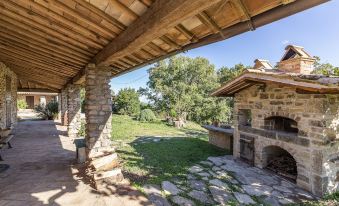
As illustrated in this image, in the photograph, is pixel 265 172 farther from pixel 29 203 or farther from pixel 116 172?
pixel 29 203

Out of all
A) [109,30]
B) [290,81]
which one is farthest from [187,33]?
[290,81]

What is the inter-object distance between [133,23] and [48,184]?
14.1 feet

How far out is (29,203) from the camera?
4.20m

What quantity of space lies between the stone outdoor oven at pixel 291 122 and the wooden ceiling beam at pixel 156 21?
402 centimetres

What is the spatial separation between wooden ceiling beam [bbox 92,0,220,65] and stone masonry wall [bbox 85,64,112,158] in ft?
6.56

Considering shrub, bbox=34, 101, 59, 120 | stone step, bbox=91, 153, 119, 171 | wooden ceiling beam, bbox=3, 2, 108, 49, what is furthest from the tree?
wooden ceiling beam, bbox=3, 2, 108, 49

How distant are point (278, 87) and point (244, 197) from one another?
3412mm

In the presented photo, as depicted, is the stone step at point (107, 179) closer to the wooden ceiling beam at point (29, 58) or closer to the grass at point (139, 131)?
the wooden ceiling beam at point (29, 58)

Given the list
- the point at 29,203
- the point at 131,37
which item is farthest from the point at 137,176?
the point at 131,37

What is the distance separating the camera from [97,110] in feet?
19.4

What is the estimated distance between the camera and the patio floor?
4391 millimetres

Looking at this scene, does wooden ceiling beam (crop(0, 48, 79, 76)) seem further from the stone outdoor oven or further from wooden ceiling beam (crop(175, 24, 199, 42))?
the stone outdoor oven

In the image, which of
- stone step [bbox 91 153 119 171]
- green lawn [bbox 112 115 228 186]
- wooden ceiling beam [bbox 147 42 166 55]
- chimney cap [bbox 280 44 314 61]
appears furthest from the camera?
chimney cap [bbox 280 44 314 61]

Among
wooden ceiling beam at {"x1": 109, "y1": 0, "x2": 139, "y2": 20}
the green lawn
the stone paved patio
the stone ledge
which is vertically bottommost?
the stone paved patio
